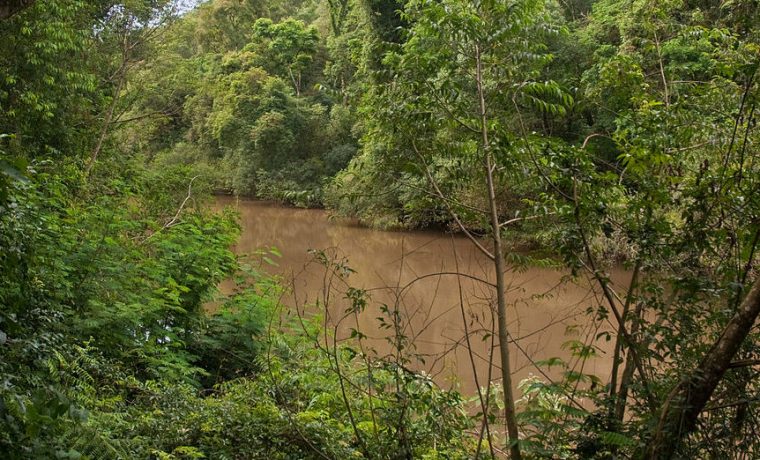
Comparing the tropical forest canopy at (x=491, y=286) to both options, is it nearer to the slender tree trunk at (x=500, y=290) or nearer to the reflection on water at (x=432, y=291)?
the slender tree trunk at (x=500, y=290)

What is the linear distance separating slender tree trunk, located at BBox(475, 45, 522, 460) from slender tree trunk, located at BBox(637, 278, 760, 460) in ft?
1.97

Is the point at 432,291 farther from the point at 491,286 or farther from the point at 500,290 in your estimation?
the point at 500,290

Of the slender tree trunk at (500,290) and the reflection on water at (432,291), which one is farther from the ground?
the slender tree trunk at (500,290)

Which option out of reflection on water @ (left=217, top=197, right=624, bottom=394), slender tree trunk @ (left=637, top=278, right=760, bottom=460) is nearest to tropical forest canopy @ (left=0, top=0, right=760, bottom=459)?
slender tree trunk @ (left=637, top=278, right=760, bottom=460)

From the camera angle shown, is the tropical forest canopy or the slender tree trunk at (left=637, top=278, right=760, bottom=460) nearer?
the slender tree trunk at (left=637, top=278, right=760, bottom=460)

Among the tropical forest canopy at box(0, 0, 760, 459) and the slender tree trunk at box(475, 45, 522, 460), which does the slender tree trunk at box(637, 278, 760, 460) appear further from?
the slender tree trunk at box(475, 45, 522, 460)

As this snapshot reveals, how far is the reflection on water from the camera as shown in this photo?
3586 mm

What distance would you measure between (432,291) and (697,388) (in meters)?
9.02

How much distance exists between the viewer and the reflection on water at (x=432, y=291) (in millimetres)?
3586

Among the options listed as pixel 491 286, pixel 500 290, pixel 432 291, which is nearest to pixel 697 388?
pixel 500 290

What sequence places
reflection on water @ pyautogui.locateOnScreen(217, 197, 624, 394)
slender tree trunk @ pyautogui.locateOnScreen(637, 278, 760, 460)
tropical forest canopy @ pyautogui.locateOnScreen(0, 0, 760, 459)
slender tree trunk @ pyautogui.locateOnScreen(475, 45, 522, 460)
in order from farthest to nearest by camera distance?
reflection on water @ pyautogui.locateOnScreen(217, 197, 624, 394) < slender tree trunk @ pyautogui.locateOnScreen(475, 45, 522, 460) < tropical forest canopy @ pyautogui.locateOnScreen(0, 0, 760, 459) < slender tree trunk @ pyautogui.locateOnScreen(637, 278, 760, 460)

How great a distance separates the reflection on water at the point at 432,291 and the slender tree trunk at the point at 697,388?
2.47 feet

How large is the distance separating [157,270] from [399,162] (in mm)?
2972

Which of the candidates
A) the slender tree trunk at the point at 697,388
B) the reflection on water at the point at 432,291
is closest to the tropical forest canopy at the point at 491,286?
the slender tree trunk at the point at 697,388
